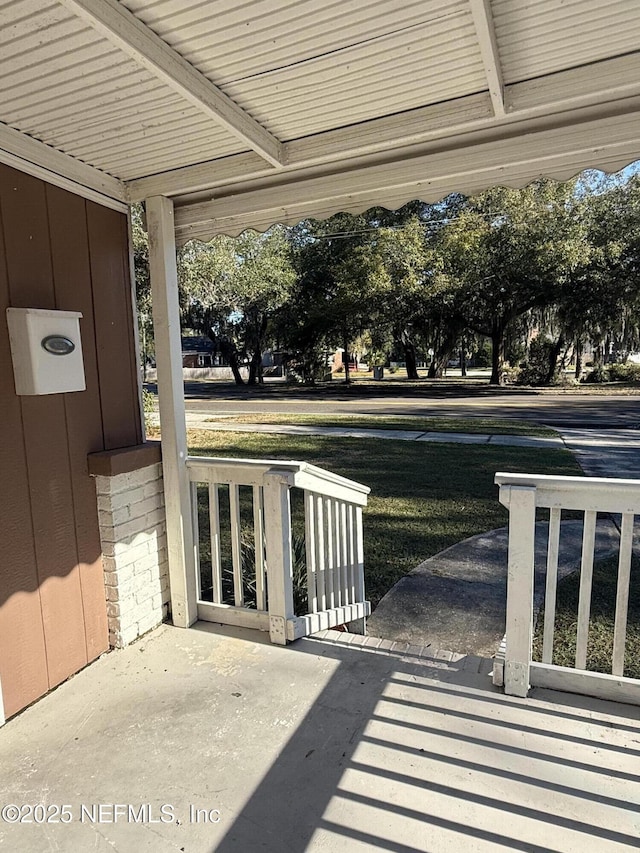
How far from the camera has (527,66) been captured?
5.77 ft

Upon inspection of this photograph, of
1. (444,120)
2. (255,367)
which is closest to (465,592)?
(444,120)

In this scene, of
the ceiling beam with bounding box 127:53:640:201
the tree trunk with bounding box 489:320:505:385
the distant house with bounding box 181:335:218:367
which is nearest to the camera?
the ceiling beam with bounding box 127:53:640:201

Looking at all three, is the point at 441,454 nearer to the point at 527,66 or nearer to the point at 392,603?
the point at 392,603

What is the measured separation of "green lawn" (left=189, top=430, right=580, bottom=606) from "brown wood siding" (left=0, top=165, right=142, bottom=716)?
6.47 feet

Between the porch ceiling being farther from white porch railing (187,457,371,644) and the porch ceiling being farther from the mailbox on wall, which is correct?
white porch railing (187,457,371,644)

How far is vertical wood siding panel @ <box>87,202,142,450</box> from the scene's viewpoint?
8.14 ft

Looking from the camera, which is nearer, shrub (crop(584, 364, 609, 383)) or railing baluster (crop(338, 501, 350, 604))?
railing baluster (crop(338, 501, 350, 604))

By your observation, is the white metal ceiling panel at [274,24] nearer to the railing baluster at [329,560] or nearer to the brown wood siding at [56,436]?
the brown wood siding at [56,436]

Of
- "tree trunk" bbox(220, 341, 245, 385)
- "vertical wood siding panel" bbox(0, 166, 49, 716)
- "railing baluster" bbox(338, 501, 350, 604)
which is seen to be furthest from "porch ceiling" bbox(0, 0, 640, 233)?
"tree trunk" bbox(220, 341, 245, 385)

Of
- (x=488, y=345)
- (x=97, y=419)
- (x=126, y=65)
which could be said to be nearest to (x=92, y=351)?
(x=97, y=419)

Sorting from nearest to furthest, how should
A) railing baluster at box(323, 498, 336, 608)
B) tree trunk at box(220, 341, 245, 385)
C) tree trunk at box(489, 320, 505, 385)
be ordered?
railing baluster at box(323, 498, 336, 608) < tree trunk at box(489, 320, 505, 385) < tree trunk at box(220, 341, 245, 385)

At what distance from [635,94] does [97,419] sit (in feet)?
8.31

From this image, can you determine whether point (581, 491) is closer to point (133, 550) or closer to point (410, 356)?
point (133, 550)

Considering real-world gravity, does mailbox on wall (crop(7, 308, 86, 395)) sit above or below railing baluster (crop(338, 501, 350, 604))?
above
